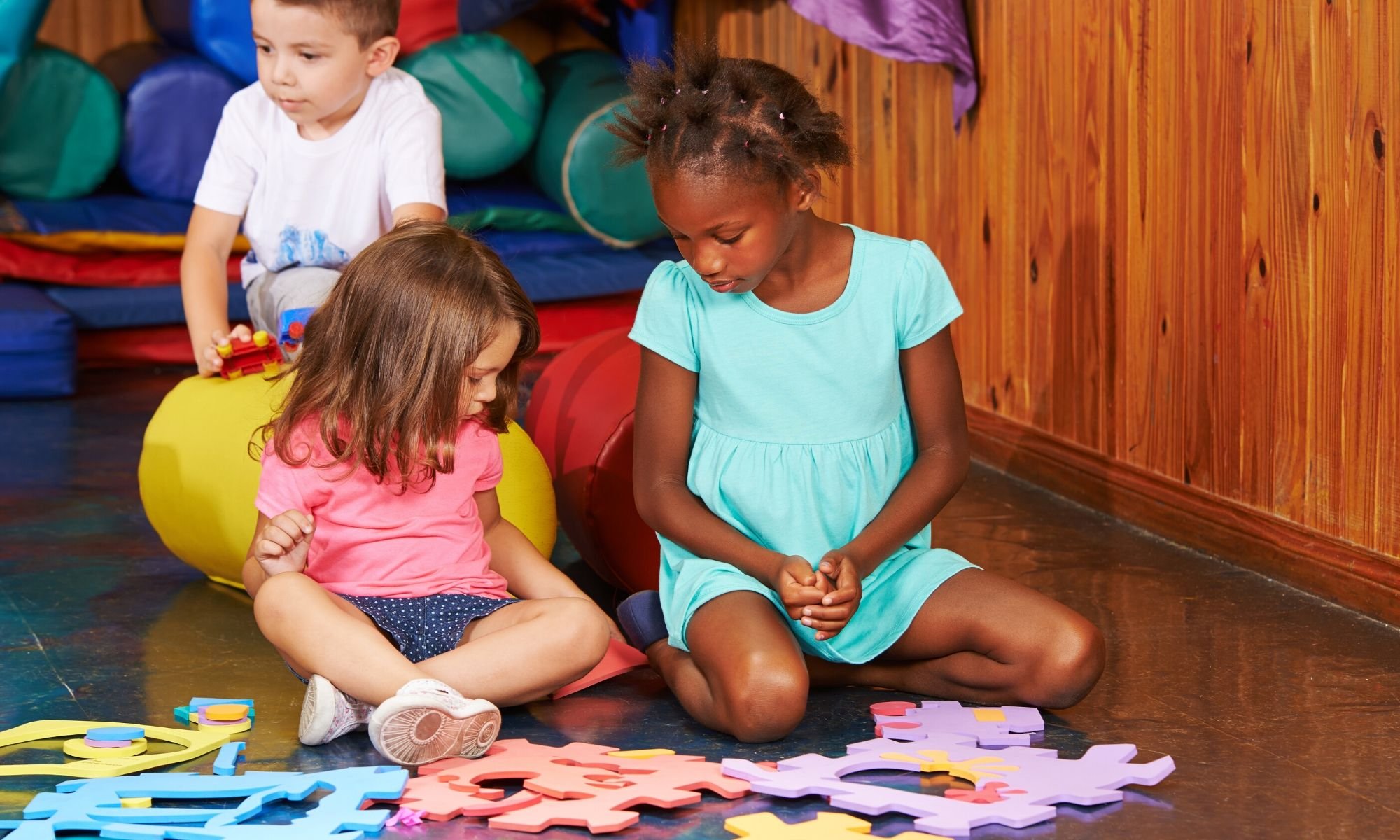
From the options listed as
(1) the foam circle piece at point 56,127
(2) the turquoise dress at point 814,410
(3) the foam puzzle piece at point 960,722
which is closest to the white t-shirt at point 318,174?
(2) the turquoise dress at point 814,410

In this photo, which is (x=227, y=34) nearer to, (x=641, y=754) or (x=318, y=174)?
(x=318, y=174)

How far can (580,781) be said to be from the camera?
1.76 meters

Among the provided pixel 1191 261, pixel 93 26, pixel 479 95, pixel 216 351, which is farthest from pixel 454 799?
pixel 93 26

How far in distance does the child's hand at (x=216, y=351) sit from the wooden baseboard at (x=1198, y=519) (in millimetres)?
1592

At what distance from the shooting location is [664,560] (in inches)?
87.7

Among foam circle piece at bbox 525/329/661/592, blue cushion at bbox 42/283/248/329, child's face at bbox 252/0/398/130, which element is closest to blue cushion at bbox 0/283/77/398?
blue cushion at bbox 42/283/248/329

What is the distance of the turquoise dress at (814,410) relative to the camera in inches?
83.5

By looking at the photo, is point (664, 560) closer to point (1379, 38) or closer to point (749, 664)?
point (749, 664)

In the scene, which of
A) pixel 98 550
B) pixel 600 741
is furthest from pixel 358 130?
pixel 600 741

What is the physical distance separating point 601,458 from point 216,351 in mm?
661

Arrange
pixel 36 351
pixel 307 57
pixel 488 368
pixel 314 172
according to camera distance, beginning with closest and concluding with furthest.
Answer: pixel 488 368 → pixel 307 57 → pixel 314 172 → pixel 36 351

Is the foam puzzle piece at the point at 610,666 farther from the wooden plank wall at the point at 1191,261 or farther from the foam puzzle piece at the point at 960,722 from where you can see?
the wooden plank wall at the point at 1191,261

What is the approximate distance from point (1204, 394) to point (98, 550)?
76.5 inches

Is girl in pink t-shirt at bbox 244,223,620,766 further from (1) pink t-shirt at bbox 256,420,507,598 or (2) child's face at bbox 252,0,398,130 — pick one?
(2) child's face at bbox 252,0,398,130
